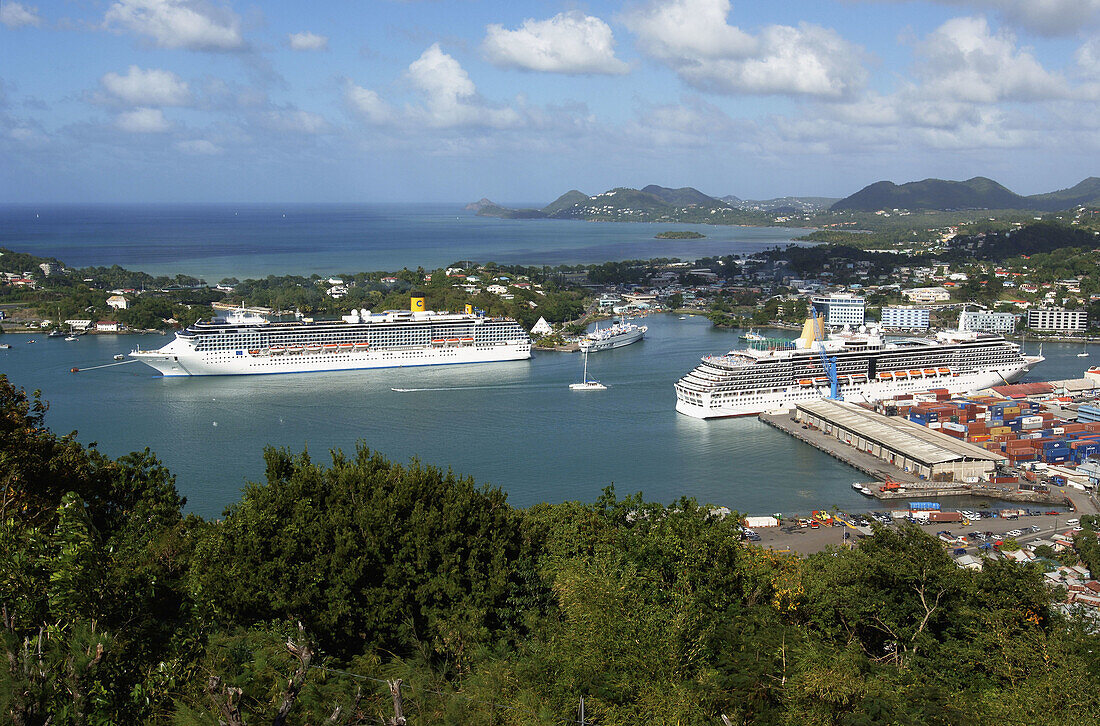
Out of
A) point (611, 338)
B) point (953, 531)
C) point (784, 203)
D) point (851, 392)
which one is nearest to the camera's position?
point (953, 531)

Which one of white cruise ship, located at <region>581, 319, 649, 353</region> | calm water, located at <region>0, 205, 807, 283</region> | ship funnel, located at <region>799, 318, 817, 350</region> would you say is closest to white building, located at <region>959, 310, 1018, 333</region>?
white cruise ship, located at <region>581, 319, 649, 353</region>

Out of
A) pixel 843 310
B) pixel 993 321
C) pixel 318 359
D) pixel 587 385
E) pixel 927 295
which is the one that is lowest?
pixel 587 385

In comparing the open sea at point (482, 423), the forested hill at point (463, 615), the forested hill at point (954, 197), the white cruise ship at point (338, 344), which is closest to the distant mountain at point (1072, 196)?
the forested hill at point (954, 197)

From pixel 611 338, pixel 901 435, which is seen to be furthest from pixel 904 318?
pixel 901 435

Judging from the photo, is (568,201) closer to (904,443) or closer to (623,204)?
A: (623,204)

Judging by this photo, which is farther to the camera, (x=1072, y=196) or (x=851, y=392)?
(x=1072, y=196)

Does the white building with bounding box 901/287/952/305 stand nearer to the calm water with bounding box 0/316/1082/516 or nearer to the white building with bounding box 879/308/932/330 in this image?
the white building with bounding box 879/308/932/330
